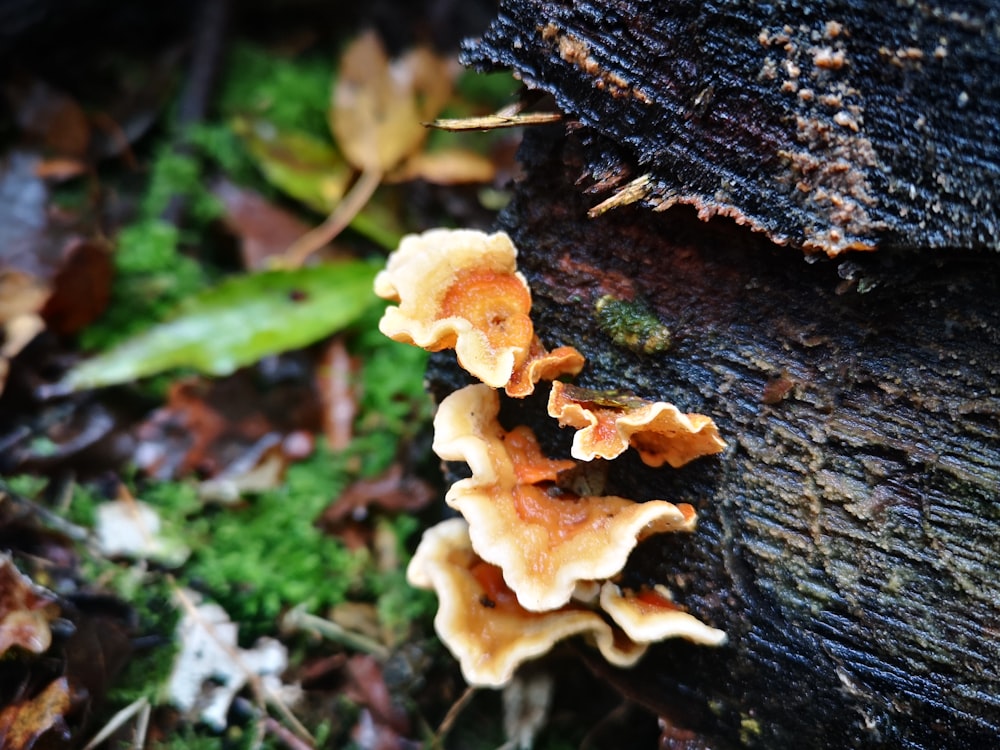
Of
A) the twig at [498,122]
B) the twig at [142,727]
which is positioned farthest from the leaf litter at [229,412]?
the twig at [498,122]

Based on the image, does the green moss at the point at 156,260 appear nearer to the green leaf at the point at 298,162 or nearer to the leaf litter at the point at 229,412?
the leaf litter at the point at 229,412

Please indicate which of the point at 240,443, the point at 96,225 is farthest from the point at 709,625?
the point at 96,225

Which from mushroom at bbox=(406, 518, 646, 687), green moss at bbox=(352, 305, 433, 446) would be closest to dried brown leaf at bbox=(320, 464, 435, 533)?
green moss at bbox=(352, 305, 433, 446)

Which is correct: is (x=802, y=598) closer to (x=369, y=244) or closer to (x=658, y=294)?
(x=658, y=294)

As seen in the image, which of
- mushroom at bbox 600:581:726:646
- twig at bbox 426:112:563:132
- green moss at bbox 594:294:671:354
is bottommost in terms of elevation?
mushroom at bbox 600:581:726:646

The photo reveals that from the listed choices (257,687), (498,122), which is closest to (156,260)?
(257,687)

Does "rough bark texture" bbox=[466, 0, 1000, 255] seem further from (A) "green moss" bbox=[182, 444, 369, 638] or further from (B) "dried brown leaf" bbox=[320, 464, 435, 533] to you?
(A) "green moss" bbox=[182, 444, 369, 638]
